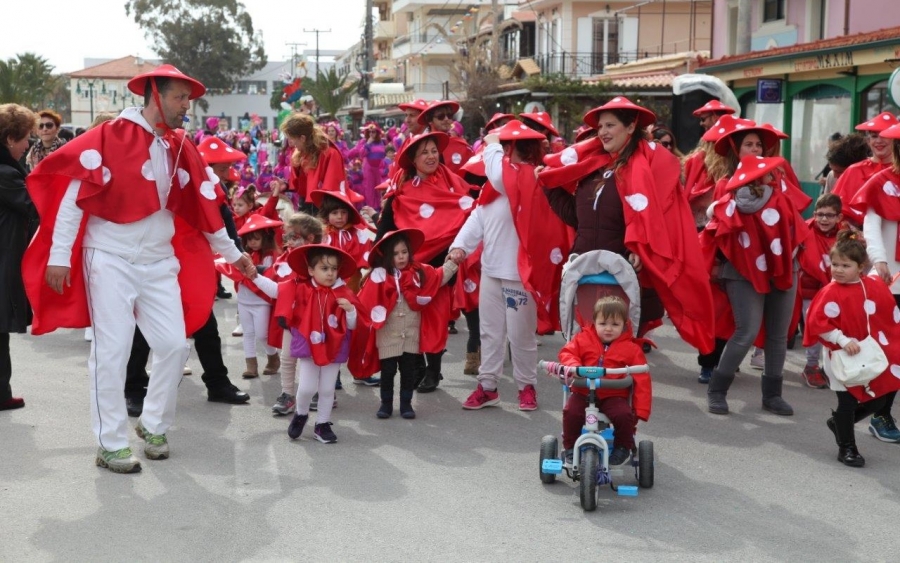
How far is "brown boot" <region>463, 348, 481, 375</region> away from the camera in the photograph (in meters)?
9.27

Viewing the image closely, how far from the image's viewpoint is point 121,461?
245 inches

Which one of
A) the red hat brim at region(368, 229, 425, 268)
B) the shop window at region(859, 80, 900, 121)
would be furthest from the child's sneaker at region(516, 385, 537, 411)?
the shop window at region(859, 80, 900, 121)

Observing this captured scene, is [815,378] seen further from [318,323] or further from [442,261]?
[318,323]

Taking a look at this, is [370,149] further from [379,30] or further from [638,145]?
[379,30]

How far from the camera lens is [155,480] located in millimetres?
6141

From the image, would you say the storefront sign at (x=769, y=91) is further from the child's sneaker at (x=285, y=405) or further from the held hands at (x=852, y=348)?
the child's sneaker at (x=285, y=405)

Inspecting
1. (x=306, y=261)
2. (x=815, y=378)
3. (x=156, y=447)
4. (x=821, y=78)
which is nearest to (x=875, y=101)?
(x=821, y=78)

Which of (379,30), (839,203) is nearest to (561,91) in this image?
(839,203)

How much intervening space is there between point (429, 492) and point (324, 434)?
4.07 ft

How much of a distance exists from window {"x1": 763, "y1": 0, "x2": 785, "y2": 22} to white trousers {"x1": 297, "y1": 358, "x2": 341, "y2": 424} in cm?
2330

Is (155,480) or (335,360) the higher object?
(335,360)

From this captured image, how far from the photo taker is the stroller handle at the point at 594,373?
5.55 metres

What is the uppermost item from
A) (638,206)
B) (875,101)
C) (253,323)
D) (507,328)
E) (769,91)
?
(769,91)

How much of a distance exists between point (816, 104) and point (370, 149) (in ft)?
23.2
